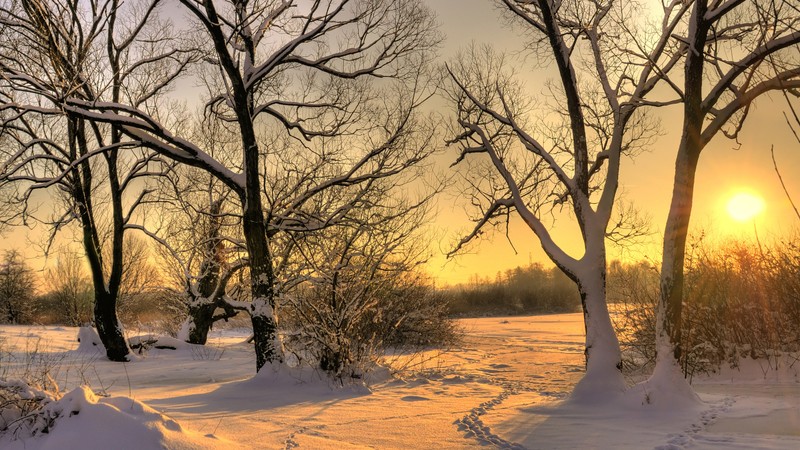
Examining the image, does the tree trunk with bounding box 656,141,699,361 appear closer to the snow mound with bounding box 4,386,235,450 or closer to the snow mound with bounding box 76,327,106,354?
the snow mound with bounding box 4,386,235,450

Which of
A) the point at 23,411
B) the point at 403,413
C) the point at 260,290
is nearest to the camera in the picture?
the point at 23,411

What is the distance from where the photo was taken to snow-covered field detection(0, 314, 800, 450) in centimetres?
450

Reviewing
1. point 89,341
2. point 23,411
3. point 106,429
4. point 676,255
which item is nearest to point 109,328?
point 89,341

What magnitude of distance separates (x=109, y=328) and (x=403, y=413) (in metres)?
10.0

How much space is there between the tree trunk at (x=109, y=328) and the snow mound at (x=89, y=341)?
1179 millimetres

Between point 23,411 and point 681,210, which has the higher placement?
point 681,210

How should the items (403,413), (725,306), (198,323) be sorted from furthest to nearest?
(198,323)
(725,306)
(403,413)

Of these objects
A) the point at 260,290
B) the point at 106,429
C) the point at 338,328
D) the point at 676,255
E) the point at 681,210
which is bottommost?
the point at 106,429

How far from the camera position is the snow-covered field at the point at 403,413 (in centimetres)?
450

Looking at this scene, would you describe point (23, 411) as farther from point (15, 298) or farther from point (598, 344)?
point (15, 298)

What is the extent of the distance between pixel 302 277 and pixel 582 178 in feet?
17.8

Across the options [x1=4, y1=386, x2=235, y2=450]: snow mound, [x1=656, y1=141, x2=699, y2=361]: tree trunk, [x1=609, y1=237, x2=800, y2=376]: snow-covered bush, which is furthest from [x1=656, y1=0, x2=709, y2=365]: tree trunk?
[x1=4, y1=386, x2=235, y2=450]: snow mound

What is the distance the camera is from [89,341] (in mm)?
15047

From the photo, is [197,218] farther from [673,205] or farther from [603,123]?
[673,205]
